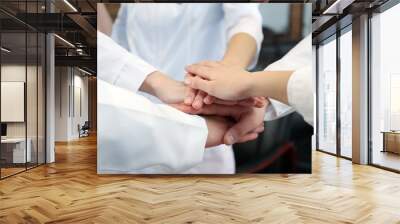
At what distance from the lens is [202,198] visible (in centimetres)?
501

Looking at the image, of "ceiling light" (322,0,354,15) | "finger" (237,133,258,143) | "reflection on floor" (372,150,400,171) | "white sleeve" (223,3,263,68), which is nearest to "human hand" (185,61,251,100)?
"white sleeve" (223,3,263,68)

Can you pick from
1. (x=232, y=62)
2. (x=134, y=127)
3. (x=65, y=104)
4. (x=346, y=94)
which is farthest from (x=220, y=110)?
(x=65, y=104)

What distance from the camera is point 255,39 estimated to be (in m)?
6.50

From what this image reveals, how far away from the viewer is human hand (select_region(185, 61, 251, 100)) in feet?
20.3

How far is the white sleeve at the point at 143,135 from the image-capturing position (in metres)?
6.37

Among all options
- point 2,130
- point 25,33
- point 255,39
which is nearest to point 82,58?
point 25,33

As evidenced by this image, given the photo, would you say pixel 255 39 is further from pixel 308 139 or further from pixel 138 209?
pixel 138 209

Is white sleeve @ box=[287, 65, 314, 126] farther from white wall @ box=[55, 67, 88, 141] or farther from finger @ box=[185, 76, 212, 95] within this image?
white wall @ box=[55, 67, 88, 141]

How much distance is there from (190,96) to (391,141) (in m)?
3.94

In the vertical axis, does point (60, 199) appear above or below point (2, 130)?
below

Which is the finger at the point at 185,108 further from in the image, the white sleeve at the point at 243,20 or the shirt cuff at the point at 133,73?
the white sleeve at the point at 243,20

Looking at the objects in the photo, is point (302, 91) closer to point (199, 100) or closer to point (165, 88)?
point (199, 100)

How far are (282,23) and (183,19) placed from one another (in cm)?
161

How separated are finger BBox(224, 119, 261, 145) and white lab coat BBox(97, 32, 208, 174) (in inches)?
14.8
